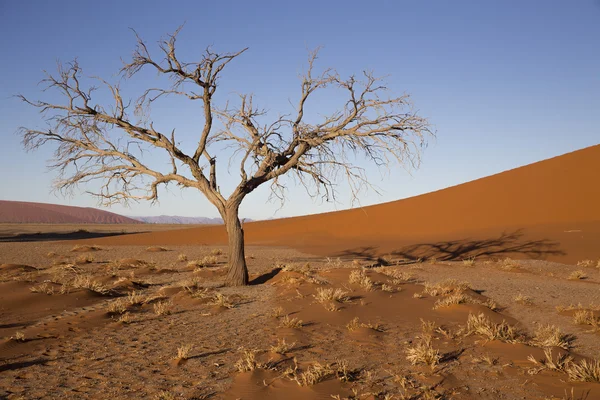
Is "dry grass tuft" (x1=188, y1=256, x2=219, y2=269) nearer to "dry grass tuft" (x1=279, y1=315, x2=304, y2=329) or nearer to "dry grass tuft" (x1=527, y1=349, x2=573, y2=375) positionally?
"dry grass tuft" (x1=279, y1=315, x2=304, y2=329)

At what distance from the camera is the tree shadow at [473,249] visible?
22683 mm

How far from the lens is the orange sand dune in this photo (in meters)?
25.2

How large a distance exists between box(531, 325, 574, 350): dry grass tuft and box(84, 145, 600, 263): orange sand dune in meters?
14.9

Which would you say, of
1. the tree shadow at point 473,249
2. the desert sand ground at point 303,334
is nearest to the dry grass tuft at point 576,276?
the desert sand ground at point 303,334

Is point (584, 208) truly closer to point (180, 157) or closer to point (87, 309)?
point (180, 157)

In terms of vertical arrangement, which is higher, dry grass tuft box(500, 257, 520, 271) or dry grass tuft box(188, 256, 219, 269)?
dry grass tuft box(188, 256, 219, 269)

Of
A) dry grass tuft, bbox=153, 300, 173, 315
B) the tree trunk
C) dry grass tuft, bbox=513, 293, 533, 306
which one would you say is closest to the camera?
dry grass tuft, bbox=153, 300, 173, 315

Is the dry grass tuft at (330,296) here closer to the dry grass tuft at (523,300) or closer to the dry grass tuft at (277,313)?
the dry grass tuft at (277,313)

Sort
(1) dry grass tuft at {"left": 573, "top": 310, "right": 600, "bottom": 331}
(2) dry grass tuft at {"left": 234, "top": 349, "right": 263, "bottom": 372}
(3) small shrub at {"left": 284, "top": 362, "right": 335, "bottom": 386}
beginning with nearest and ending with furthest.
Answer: (3) small shrub at {"left": 284, "top": 362, "right": 335, "bottom": 386} → (2) dry grass tuft at {"left": 234, "top": 349, "right": 263, "bottom": 372} → (1) dry grass tuft at {"left": 573, "top": 310, "right": 600, "bottom": 331}

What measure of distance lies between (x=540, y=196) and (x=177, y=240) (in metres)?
34.5

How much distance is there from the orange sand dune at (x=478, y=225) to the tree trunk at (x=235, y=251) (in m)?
15.5

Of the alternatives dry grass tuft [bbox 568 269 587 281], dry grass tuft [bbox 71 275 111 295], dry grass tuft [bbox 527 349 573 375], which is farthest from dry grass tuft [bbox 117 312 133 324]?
dry grass tuft [bbox 568 269 587 281]

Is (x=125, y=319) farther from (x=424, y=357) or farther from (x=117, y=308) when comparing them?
(x=424, y=357)

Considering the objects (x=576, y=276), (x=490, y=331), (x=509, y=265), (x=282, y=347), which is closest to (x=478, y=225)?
(x=509, y=265)
